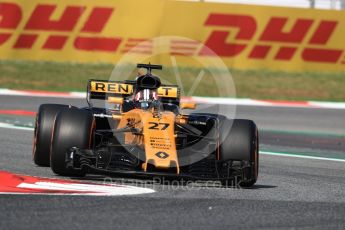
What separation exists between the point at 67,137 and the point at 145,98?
1272mm

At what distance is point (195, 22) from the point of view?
75.7 ft

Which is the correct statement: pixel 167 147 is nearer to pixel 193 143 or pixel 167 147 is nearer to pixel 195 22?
pixel 193 143

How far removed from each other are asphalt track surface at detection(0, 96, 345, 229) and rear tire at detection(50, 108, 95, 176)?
0.94ft

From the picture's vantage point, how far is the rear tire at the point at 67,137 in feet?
30.0

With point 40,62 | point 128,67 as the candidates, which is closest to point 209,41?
point 128,67

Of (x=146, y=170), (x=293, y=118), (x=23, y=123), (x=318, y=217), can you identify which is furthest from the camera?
(x=293, y=118)

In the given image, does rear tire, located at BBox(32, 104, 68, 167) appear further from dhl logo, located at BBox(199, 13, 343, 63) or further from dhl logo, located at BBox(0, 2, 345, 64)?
dhl logo, located at BBox(199, 13, 343, 63)

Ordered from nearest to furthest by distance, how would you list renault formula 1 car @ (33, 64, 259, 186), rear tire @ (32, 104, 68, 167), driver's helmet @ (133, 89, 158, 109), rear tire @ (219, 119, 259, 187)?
renault formula 1 car @ (33, 64, 259, 186), rear tire @ (219, 119, 259, 187), rear tire @ (32, 104, 68, 167), driver's helmet @ (133, 89, 158, 109)

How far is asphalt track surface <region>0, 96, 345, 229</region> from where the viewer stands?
679 cm

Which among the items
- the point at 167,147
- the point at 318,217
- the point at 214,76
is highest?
the point at 214,76

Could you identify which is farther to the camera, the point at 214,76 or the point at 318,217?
the point at 214,76

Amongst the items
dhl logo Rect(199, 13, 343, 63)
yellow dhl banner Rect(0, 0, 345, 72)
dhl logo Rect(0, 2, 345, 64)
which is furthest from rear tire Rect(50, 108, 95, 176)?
dhl logo Rect(199, 13, 343, 63)

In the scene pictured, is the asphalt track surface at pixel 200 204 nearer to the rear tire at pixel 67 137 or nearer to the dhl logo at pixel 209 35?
the rear tire at pixel 67 137

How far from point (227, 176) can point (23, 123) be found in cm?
735
